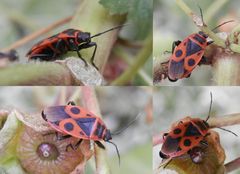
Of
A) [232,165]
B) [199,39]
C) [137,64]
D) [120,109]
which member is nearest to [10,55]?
[137,64]

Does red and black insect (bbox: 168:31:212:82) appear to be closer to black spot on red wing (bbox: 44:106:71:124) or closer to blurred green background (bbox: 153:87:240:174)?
blurred green background (bbox: 153:87:240:174)

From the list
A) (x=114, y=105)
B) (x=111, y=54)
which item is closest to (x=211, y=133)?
(x=111, y=54)

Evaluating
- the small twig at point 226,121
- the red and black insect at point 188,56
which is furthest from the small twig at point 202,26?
the small twig at point 226,121

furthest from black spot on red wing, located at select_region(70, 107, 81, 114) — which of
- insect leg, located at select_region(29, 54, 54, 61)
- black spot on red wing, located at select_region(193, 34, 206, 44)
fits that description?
black spot on red wing, located at select_region(193, 34, 206, 44)

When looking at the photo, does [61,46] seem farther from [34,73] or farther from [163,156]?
[163,156]

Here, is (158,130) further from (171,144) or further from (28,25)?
(28,25)

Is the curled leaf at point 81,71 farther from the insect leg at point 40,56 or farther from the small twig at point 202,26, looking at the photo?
the small twig at point 202,26

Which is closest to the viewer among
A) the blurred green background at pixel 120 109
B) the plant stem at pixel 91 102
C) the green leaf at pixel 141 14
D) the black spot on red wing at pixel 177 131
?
the plant stem at pixel 91 102
